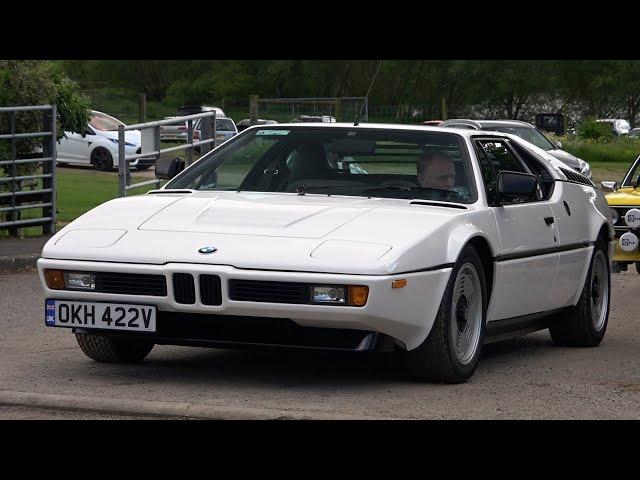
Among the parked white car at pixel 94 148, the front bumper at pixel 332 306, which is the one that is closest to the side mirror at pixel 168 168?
the front bumper at pixel 332 306

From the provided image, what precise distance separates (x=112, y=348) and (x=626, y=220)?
Result: 6.70m

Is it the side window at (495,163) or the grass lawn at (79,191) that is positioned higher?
the side window at (495,163)

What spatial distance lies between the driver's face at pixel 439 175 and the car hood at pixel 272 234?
0.33m

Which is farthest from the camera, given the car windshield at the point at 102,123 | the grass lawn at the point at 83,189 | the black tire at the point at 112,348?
the car windshield at the point at 102,123

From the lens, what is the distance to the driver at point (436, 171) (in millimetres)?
8414

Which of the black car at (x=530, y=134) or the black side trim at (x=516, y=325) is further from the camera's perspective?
the black car at (x=530, y=134)

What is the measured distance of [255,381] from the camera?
25.4 ft

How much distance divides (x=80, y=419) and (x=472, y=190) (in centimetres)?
293

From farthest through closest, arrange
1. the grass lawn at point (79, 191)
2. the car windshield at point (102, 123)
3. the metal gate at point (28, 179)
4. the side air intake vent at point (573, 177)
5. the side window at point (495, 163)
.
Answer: the car windshield at point (102, 123) < the grass lawn at point (79, 191) < the metal gate at point (28, 179) < the side air intake vent at point (573, 177) < the side window at point (495, 163)

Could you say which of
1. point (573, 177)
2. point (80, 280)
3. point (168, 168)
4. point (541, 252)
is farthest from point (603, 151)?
A: point (80, 280)

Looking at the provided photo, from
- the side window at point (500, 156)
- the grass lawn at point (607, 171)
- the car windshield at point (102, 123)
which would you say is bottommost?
the grass lawn at point (607, 171)

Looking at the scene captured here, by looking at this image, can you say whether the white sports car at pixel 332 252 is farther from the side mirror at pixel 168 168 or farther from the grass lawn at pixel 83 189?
the grass lawn at pixel 83 189
